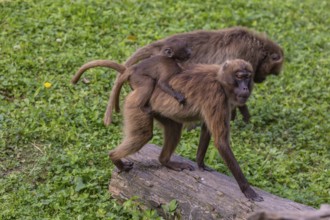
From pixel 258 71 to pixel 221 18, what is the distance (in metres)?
2.76

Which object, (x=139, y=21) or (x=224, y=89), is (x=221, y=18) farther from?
(x=224, y=89)

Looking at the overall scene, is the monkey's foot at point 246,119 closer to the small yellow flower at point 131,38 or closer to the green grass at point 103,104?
the green grass at point 103,104

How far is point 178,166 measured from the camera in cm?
716

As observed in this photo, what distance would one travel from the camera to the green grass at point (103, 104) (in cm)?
758

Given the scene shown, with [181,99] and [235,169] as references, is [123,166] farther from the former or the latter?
[235,169]

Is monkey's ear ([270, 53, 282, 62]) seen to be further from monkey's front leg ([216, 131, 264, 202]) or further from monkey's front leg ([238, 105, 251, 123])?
monkey's front leg ([216, 131, 264, 202])

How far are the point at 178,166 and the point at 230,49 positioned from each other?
2365 mm

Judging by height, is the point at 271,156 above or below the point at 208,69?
below

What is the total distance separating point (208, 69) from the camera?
280 inches

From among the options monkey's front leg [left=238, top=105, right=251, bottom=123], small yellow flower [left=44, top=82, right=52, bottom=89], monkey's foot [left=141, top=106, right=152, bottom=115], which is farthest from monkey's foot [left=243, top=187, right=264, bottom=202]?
small yellow flower [left=44, top=82, right=52, bottom=89]

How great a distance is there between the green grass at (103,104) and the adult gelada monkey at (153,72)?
962 mm

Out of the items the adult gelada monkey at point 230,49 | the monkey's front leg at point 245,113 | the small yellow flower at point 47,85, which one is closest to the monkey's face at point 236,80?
the adult gelada monkey at point 230,49

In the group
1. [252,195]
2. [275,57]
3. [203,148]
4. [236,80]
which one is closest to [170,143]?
[203,148]

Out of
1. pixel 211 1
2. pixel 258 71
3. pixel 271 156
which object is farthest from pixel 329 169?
pixel 211 1
